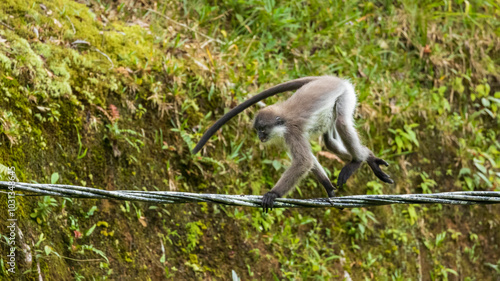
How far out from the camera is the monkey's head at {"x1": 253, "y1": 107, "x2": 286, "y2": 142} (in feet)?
15.8

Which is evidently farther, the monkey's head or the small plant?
the monkey's head

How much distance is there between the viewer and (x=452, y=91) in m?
8.96

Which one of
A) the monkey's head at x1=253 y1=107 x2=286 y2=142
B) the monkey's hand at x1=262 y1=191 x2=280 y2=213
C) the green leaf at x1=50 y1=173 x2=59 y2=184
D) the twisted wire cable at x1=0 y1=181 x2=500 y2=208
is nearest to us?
the twisted wire cable at x1=0 y1=181 x2=500 y2=208

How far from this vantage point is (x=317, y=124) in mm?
4957

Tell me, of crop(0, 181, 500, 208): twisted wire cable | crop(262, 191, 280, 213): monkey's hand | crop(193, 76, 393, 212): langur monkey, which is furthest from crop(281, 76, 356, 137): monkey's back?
crop(0, 181, 500, 208): twisted wire cable

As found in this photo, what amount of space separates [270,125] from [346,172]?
2.75 ft

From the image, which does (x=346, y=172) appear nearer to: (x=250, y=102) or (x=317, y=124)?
(x=317, y=124)

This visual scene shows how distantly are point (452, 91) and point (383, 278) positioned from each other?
3841 mm

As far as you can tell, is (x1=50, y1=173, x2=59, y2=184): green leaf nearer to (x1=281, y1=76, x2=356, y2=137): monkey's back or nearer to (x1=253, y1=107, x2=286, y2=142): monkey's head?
(x1=253, y1=107, x2=286, y2=142): monkey's head

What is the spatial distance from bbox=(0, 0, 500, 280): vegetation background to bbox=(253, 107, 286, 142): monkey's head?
4.27 feet

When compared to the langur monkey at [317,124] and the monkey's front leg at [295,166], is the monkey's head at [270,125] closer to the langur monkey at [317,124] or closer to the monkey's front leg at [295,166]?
the langur monkey at [317,124]

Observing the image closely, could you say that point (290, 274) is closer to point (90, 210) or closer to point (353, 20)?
point (90, 210)

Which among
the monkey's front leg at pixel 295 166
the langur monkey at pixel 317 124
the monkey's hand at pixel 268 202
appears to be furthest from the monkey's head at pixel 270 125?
the monkey's hand at pixel 268 202

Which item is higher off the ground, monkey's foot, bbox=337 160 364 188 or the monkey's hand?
the monkey's hand
